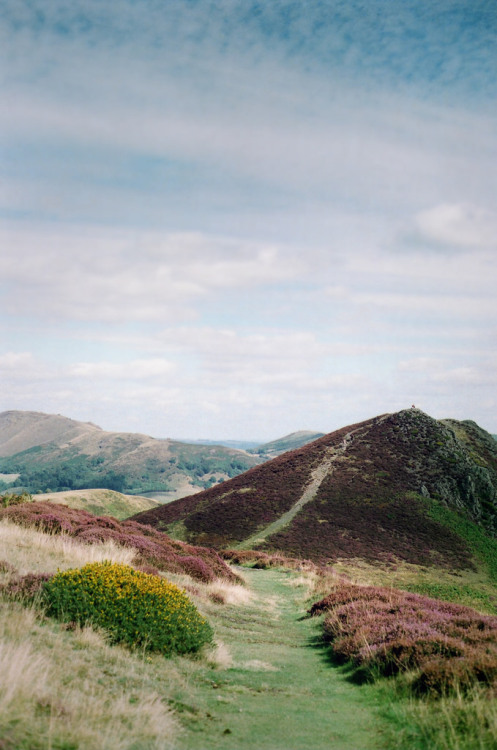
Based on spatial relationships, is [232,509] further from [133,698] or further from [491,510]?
[133,698]

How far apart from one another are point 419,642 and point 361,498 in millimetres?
49657

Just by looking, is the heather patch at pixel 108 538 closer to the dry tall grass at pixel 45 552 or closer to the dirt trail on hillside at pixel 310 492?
the dry tall grass at pixel 45 552

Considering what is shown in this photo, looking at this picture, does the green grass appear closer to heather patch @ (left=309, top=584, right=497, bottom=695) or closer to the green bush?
heather patch @ (left=309, top=584, right=497, bottom=695)

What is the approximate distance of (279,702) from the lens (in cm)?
802

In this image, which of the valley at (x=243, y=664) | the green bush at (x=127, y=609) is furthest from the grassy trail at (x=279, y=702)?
the green bush at (x=127, y=609)

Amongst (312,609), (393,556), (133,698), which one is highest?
(133,698)

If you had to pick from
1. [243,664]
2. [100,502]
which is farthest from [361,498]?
[100,502]

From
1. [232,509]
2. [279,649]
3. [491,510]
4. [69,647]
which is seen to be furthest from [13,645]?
[491,510]

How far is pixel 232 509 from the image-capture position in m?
59.5

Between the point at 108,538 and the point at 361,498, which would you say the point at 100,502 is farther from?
the point at 108,538

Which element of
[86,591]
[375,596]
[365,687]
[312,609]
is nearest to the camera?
[365,687]

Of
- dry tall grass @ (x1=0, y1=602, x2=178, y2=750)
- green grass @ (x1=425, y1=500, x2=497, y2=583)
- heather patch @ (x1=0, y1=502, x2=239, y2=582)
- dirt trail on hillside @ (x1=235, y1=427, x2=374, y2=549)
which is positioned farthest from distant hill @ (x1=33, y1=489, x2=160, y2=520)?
dry tall grass @ (x1=0, y1=602, x2=178, y2=750)

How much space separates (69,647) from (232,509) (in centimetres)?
5345

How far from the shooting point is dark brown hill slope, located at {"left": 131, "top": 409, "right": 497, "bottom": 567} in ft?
159
